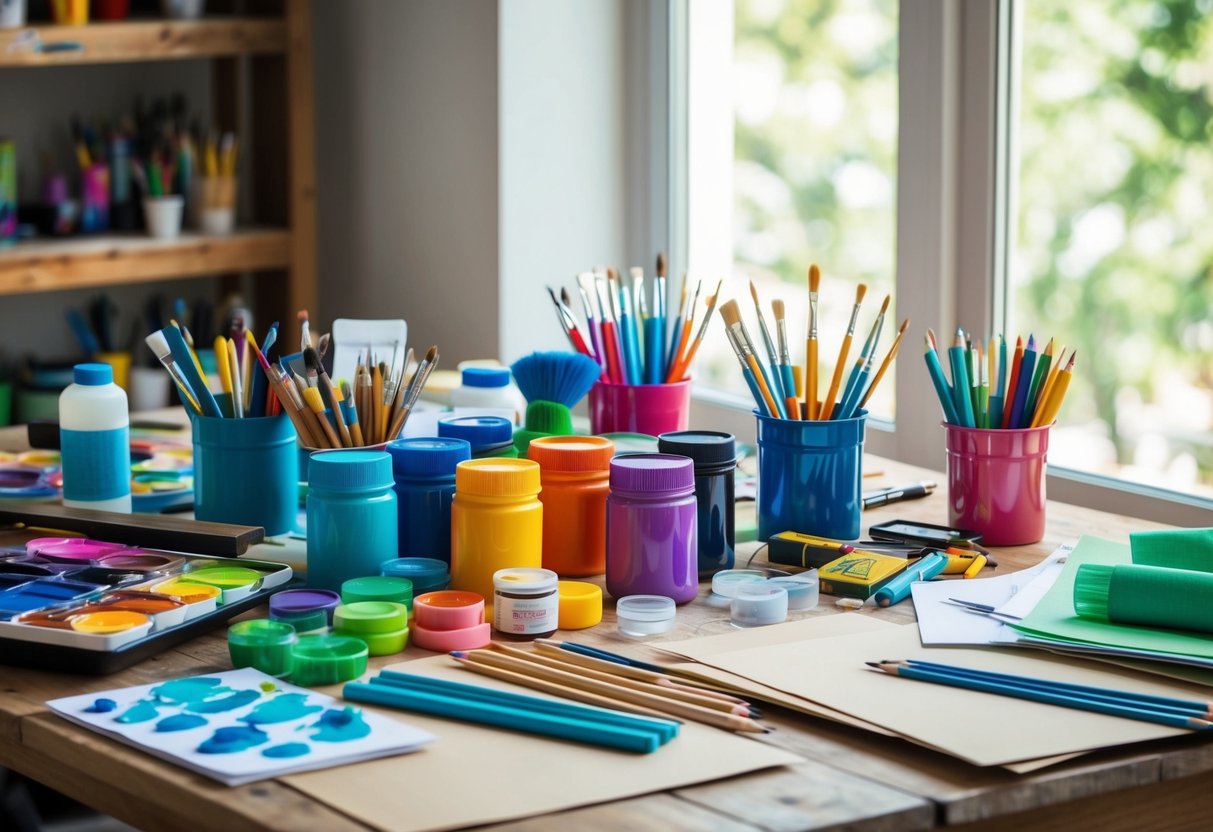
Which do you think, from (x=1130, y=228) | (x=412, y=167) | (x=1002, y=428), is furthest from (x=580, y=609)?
(x=1130, y=228)

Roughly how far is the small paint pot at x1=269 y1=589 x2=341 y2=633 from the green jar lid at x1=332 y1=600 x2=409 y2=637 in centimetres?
1

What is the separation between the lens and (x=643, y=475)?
116cm

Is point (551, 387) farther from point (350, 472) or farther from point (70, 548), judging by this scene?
point (70, 548)

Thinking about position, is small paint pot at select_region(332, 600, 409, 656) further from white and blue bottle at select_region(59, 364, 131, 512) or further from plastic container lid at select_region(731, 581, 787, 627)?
A: white and blue bottle at select_region(59, 364, 131, 512)

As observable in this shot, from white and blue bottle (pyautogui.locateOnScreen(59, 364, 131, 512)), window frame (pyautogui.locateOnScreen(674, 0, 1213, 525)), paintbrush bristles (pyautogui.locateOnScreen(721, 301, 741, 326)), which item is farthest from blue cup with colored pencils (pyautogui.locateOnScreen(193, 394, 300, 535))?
window frame (pyautogui.locateOnScreen(674, 0, 1213, 525))

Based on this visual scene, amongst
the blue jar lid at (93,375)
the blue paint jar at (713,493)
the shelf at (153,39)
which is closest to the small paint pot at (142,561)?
the blue jar lid at (93,375)

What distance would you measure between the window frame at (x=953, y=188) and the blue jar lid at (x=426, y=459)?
0.80m

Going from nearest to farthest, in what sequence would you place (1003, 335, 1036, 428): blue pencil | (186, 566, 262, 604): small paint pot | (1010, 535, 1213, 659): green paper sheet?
(1010, 535, 1213, 659): green paper sheet → (186, 566, 262, 604): small paint pot → (1003, 335, 1036, 428): blue pencil

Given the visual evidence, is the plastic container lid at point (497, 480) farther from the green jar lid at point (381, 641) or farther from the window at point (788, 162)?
the window at point (788, 162)

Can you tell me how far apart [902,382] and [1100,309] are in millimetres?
1178

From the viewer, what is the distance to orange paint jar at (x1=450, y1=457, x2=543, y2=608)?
45.3 inches

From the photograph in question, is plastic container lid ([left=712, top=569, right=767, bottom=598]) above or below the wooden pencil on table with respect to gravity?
above

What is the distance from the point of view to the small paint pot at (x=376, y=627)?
3.43 feet

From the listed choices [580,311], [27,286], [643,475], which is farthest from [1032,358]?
[27,286]
